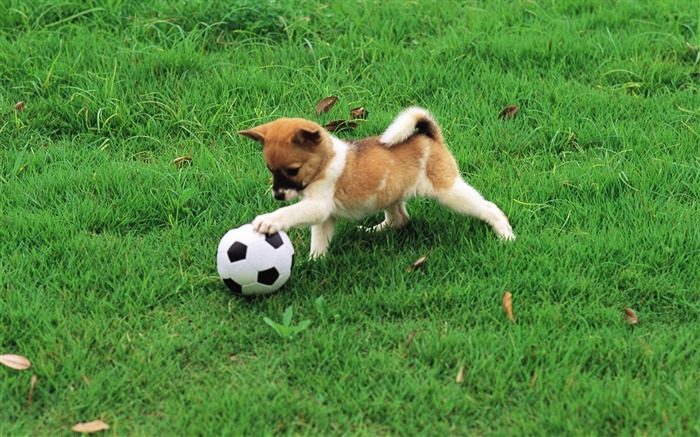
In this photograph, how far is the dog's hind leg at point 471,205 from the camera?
16.4 feet

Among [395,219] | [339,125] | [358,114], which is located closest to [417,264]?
[395,219]

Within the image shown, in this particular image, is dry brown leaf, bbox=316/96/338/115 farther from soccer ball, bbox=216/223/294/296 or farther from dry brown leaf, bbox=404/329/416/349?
dry brown leaf, bbox=404/329/416/349

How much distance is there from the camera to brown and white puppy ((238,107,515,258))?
4453 mm

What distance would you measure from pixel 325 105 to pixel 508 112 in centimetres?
131

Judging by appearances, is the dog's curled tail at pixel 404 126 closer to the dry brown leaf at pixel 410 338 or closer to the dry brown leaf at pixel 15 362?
the dry brown leaf at pixel 410 338

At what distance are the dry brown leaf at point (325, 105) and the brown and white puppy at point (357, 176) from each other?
1291 millimetres

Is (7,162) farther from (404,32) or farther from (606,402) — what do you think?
(606,402)

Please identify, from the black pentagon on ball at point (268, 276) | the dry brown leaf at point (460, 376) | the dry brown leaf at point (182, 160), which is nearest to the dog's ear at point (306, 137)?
the black pentagon on ball at point (268, 276)

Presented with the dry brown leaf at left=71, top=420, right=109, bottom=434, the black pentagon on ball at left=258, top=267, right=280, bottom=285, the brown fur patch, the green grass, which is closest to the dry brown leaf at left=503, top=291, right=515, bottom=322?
the green grass

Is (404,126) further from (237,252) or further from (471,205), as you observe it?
(237,252)

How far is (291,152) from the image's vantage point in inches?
175

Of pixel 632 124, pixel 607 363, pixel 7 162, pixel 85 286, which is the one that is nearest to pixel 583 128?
pixel 632 124

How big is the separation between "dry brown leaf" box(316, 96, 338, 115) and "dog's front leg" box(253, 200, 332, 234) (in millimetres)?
1789

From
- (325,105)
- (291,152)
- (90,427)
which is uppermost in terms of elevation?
(291,152)
